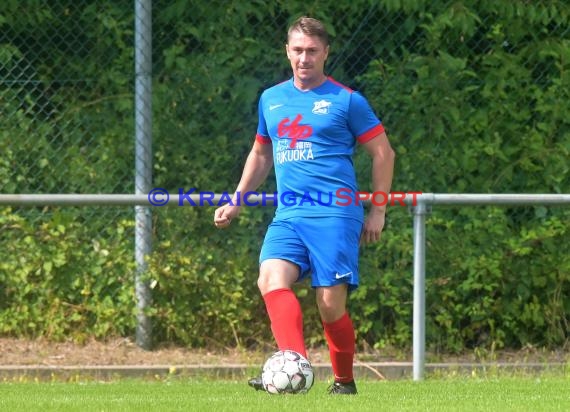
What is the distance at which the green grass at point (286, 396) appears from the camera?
5.52m

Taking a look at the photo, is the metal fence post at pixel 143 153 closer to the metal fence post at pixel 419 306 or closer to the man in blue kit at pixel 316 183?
the metal fence post at pixel 419 306

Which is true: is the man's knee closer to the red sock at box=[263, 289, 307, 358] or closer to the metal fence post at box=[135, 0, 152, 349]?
the red sock at box=[263, 289, 307, 358]

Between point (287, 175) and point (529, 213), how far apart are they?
10.8ft

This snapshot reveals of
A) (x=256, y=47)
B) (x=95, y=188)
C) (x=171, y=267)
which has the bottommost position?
(x=171, y=267)

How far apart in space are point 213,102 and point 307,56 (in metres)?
2.86

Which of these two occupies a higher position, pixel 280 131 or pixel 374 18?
pixel 374 18

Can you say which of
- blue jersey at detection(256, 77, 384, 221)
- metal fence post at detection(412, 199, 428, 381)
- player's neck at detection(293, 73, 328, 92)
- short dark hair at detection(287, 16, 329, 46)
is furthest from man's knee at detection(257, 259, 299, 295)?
metal fence post at detection(412, 199, 428, 381)

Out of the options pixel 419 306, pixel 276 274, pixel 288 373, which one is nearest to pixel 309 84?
pixel 276 274

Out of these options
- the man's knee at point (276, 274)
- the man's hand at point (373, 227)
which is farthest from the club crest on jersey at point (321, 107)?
the man's knee at point (276, 274)

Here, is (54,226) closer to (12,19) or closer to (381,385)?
(12,19)

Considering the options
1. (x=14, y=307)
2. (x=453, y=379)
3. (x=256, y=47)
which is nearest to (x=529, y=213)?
(x=453, y=379)

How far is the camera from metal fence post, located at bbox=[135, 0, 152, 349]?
8406 millimetres

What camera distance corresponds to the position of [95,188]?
866 centimetres

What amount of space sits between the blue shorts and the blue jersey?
0.05 metres
